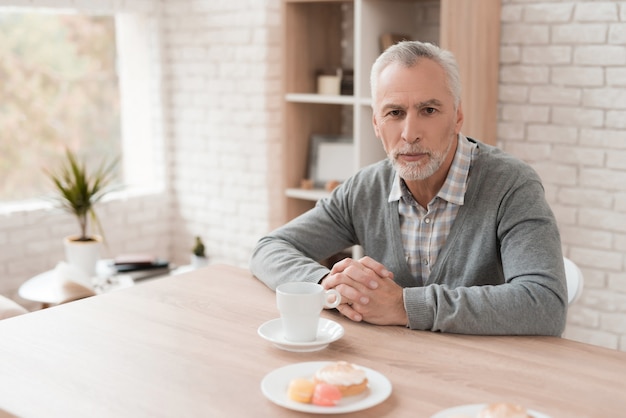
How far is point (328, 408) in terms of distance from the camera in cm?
116

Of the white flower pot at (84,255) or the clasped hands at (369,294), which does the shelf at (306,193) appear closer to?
the white flower pot at (84,255)

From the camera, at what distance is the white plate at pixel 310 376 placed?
116 cm

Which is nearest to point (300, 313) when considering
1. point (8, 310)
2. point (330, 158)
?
point (8, 310)

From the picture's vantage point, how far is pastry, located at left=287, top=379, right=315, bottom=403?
1182 millimetres

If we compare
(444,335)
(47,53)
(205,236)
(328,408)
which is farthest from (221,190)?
(328,408)

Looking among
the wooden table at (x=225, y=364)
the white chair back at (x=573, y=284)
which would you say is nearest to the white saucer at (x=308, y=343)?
the wooden table at (x=225, y=364)

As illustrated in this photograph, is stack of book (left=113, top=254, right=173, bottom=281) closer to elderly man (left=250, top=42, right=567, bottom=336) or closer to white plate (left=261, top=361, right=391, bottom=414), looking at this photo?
elderly man (left=250, top=42, right=567, bottom=336)

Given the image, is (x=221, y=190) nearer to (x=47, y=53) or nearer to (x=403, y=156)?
(x=47, y=53)

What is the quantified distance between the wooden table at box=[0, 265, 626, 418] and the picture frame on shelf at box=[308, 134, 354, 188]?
1965 millimetres

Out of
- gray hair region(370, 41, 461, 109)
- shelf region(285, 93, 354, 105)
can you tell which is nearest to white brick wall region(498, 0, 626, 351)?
shelf region(285, 93, 354, 105)

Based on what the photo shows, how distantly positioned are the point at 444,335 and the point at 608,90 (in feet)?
5.99

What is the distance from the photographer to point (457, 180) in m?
1.91

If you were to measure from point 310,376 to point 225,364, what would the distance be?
0.55 feet

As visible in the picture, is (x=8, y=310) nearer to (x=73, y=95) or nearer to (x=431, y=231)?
(x=431, y=231)
